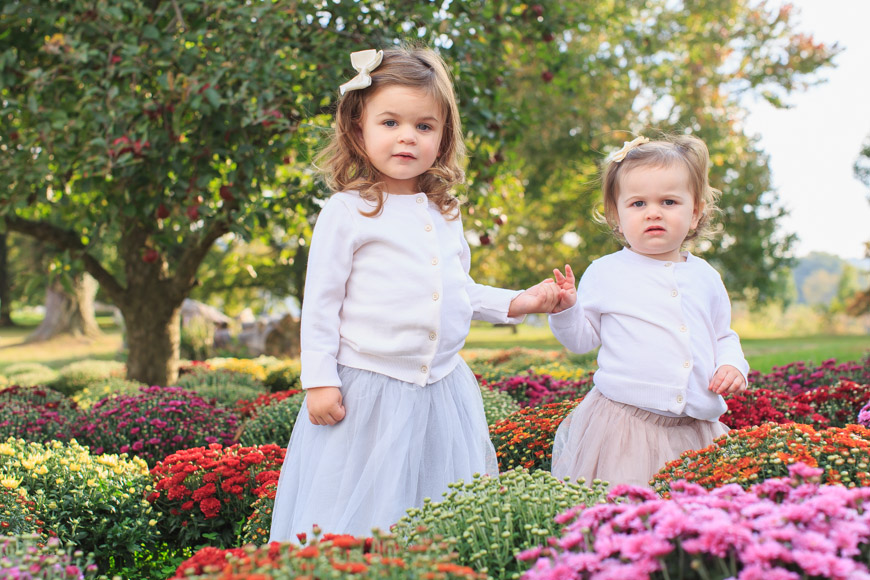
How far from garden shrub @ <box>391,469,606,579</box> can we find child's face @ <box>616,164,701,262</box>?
1013 mm

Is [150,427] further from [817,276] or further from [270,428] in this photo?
[817,276]

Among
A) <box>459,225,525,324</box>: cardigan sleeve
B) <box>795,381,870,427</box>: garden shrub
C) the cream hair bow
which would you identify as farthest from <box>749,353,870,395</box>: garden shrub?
<box>459,225,525,324</box>: cardigan sleeve

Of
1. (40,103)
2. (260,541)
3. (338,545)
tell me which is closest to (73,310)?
(40,103)

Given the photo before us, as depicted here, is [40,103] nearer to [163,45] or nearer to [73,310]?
[163,45]

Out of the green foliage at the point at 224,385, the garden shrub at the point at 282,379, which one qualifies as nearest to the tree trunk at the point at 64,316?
the garden shrub at the point at 282,379

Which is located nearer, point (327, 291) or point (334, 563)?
point (334, 563)

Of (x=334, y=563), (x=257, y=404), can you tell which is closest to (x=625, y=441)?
(x=334, y=563)

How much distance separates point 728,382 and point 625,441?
1.41 ft

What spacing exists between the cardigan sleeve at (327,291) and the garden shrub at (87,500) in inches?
56.5

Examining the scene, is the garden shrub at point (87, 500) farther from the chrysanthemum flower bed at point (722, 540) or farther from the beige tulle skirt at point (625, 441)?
the chrysanthemum flower bed at point (722, 540)

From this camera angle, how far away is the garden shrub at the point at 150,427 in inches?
178

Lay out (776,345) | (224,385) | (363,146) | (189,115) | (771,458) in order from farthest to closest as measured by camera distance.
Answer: (776,345)
(224,385)
(189,115)
(363,146)
(771,458)

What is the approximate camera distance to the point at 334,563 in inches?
62.3

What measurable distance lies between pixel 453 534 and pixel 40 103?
5.70m
